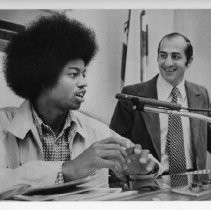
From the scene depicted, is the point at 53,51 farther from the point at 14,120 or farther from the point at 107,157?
the point at 107,157

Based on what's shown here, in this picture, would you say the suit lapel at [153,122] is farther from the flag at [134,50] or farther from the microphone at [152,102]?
the microphone at [152,102]

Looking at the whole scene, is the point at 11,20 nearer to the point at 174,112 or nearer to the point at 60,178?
the point at 60,178

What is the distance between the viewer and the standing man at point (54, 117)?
1787 mm

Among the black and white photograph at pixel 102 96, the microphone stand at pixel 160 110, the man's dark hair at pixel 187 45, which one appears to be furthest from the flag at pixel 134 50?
the microphone stand at pixel 160 110

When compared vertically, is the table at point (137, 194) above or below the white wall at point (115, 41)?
below

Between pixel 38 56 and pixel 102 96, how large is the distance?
404 millimetres

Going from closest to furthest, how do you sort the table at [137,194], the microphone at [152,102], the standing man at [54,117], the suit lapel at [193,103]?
1. the table at [137,194]
2. the microphone at [152,102]
3. the standing man at [54,117]
4. the suit lapel at [193,103]

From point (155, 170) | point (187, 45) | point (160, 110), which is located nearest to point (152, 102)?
point (160, 110)

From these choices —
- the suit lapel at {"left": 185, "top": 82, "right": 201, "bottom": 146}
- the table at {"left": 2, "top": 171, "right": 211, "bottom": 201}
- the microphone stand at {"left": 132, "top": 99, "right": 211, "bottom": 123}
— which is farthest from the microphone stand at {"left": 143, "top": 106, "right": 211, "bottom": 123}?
the table at {"left": 2, "top": 171, "right": 211, "bottom": 201}

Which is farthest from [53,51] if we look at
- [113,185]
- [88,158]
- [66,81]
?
[113,185]

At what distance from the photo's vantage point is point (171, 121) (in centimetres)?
197

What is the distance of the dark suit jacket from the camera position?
6.34 feet

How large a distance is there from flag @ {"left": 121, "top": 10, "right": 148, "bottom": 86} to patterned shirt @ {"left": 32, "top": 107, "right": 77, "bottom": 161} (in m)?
0.37

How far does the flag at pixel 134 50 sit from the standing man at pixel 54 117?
0.19m
